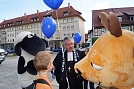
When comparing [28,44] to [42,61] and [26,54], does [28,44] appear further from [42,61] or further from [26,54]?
[42,61]

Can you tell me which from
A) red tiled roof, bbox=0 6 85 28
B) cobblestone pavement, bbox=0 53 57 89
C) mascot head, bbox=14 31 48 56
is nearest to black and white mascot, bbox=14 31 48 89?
mascot head, bbox=14 31 48 56

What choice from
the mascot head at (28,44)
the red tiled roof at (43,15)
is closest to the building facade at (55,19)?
the red tiled roof at (43,15)

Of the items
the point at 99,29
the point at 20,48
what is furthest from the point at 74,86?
the point at 99,29

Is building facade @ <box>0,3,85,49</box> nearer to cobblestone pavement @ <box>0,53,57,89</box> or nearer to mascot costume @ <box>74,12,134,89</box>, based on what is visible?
cobblestone pavement @ <box>0,53,57,89</box>

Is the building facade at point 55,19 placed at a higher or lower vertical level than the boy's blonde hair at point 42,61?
higher

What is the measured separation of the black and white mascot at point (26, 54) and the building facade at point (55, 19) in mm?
27170

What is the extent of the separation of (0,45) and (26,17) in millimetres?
16896

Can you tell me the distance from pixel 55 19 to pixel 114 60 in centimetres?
4137

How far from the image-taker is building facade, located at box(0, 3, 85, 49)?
40750mm

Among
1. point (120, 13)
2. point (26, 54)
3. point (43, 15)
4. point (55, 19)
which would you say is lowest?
point (26, 54)

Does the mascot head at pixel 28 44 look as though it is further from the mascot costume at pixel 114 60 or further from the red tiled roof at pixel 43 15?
the red tiled roof at pixel 43 15

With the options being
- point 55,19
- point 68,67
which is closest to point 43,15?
point 55,19

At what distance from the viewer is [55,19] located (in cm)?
4234

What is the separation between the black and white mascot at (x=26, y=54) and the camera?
2734 mm
